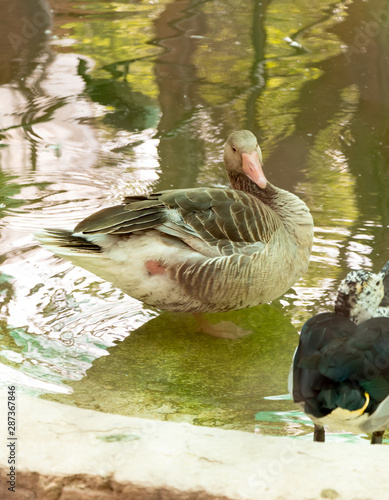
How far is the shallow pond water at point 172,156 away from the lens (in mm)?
4422

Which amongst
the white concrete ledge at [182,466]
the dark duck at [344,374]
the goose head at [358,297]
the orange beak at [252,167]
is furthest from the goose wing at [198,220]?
the white concrete ledge at [182,466]

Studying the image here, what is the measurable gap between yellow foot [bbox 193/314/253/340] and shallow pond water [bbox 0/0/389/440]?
70mm

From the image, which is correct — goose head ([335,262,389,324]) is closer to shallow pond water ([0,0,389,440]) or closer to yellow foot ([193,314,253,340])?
shallow pond water ([0,0,389,440])

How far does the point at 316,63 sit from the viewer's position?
952 centimetres

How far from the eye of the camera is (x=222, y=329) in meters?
5.03

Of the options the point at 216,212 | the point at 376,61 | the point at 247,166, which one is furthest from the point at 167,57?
the point at 216,212

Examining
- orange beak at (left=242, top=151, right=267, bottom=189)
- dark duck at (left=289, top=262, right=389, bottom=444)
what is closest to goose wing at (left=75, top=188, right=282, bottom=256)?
orange beak at (left=242, top=151, right=267, bottom=189)

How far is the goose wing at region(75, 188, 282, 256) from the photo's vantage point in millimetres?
4703

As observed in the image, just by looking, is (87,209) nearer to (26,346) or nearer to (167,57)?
(26,346)

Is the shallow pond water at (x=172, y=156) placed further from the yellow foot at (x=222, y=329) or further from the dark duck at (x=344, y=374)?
the dark duck at (x=344, y=374)

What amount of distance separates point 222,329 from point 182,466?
2335 millimetres

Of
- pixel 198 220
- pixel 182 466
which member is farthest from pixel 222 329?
pixel 182 466

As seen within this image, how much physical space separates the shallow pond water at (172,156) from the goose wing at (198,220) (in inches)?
23.9

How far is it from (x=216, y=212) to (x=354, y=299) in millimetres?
1466
